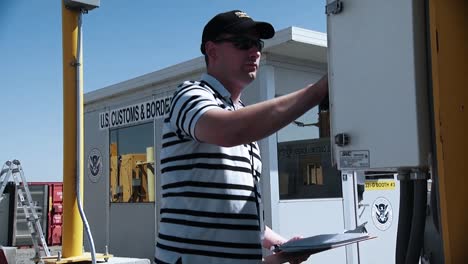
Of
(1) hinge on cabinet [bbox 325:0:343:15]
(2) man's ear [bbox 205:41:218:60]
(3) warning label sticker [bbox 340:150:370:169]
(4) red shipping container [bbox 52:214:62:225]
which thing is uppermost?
(1) hinge on cabinet [bbox 325:0:343:15]

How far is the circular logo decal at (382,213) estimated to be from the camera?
6.24m

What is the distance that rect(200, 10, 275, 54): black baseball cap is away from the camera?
78.0 inches

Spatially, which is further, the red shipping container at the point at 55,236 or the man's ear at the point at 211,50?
the red shipping container at the point at 55,236

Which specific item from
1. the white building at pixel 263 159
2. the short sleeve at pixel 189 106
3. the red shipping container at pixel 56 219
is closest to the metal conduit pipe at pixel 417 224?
the short sleeve at pixel 189 106

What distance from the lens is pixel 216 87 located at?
199 centimetres

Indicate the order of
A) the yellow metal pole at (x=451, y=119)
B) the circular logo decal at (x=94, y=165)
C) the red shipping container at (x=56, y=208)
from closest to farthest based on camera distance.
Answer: the yellow metal pole at (x=451, y=119) → the circular logo decal at (x=94, y=165) → the red shipping container at (x=56, y=208)

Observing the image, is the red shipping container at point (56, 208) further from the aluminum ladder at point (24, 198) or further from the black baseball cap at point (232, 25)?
the black baseball cap at point (232, 25)

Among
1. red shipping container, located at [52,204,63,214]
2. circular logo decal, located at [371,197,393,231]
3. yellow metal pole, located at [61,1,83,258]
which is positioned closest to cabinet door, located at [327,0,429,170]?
yellow metal pole, located at [61,1,83,258]

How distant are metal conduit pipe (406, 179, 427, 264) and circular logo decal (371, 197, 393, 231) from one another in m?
4.74

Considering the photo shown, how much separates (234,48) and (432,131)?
81 cm

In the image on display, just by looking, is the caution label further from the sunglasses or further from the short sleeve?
the short sleeve

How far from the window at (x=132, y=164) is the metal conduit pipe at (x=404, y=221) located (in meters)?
5.62

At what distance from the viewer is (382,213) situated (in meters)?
6.32

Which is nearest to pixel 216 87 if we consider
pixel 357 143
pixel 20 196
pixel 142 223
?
pixel 357 143
